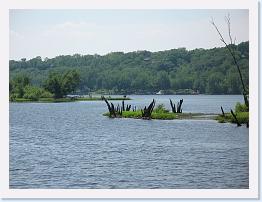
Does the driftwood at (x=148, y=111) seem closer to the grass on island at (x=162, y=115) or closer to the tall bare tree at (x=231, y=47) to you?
the grass on island at (x=162, y=115)

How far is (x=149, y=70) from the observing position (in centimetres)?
638

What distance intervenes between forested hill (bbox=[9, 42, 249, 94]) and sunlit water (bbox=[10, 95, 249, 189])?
0.40 ft

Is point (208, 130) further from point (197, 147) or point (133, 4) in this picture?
point (133, 4)

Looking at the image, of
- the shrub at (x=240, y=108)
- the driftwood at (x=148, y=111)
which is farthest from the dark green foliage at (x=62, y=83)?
the shrub at (x=240, y=108)

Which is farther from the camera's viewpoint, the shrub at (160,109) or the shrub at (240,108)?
the shrub at (160,109)

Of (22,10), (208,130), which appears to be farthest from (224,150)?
(22,10)

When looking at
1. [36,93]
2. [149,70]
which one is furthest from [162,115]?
[36,93]

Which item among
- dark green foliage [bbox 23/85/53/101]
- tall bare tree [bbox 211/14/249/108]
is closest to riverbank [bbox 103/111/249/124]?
tall bare tree [bbox 211/14/249/108]

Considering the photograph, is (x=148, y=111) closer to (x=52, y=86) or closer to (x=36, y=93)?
(x=52, y=86)

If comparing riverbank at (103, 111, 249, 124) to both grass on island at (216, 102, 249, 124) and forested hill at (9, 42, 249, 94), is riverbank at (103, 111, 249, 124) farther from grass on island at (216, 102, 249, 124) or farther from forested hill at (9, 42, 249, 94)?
forested hill at (9, 42, 249, 94)
